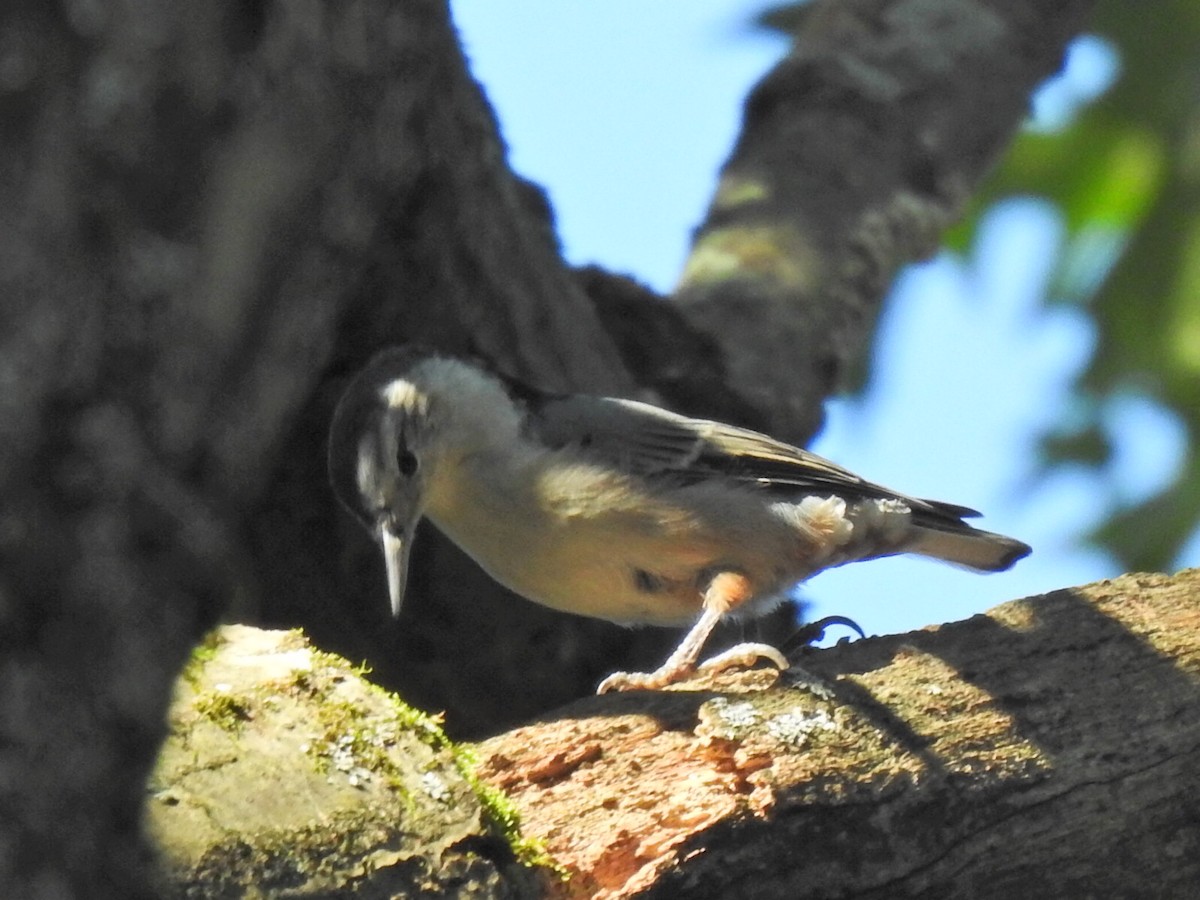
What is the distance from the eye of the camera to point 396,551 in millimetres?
3410

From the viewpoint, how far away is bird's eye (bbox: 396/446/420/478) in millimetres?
3562

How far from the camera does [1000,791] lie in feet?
7.45

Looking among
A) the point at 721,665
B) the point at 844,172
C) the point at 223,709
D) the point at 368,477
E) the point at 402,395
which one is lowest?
the point at 223,709

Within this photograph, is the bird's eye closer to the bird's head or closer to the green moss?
the bird's head

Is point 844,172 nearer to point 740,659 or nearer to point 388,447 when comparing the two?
point 388,447

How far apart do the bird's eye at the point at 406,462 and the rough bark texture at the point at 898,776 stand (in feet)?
3.96

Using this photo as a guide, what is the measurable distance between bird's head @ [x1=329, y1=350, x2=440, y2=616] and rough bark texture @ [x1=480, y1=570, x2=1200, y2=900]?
111 cm

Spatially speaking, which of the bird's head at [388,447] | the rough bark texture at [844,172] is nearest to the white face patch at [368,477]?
the bird's head at [388,447]

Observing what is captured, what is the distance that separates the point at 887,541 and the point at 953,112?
164cm

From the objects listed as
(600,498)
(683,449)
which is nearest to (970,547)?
(683,449)

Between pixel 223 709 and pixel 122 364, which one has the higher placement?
pixel 223 709

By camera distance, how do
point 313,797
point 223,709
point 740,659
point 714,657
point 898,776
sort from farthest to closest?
point 714,657 < point 740,659 < point 898,776 < point 223,709 < point 313,797

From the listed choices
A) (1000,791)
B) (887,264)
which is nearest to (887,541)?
(887,264)

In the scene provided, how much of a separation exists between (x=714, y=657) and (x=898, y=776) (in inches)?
43.2
